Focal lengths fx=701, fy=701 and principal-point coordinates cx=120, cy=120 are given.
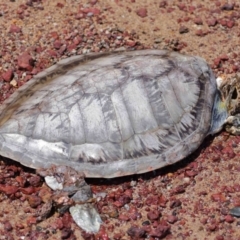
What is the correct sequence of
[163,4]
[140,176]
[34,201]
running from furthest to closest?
[163,4], [140,176], [34,201]

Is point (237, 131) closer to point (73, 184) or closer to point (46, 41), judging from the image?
point (73, 184)

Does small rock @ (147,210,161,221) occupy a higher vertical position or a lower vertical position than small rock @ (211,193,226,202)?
higher

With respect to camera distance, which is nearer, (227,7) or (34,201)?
(34,201)

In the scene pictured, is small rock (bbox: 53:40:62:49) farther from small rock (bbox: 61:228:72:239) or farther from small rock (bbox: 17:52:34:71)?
small rock (bbox: 61:228:72:239)

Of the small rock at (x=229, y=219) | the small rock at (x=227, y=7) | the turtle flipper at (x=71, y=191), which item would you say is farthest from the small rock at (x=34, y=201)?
the small rock at (x=227, y=7)

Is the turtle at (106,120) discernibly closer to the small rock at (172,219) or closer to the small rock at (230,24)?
the small rock at (172,219)

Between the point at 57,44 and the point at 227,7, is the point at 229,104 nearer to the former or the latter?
the point at 227,7

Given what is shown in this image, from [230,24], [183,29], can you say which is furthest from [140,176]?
[230,24]

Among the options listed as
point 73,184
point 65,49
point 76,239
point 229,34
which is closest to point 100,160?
point 73,184

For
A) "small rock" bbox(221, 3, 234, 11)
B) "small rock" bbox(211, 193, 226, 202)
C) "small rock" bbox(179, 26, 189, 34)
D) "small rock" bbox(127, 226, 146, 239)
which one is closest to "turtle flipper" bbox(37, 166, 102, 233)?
"small rock" bbox(127, 226, 146, 239)
